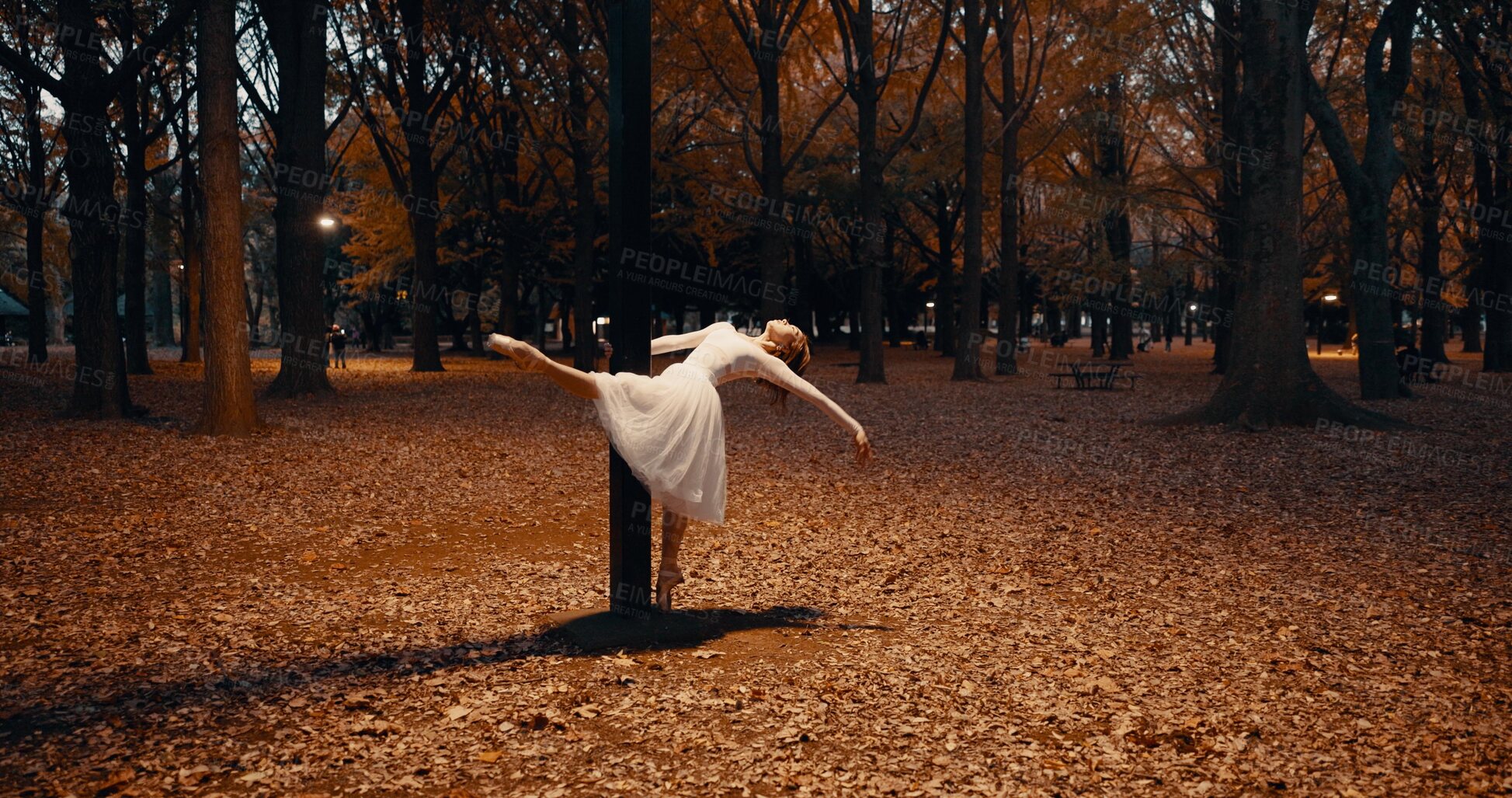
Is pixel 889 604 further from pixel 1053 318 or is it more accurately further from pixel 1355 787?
pixel 1053 318

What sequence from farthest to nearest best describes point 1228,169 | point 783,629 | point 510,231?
point 510,231
point 1228,169
point 783,629

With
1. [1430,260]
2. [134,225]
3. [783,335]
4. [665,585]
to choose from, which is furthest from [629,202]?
[1430,260]

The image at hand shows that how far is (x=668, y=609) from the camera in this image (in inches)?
235

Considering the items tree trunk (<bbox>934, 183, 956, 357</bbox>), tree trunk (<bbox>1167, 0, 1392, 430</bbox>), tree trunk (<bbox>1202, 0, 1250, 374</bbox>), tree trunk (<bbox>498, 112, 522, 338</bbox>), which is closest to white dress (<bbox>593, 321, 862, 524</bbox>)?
tree trunk (<bbox>1167, 0, 1392, 430</bbox>)

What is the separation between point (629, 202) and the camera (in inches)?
216

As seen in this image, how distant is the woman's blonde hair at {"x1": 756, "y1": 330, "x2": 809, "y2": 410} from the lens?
5.89 meters

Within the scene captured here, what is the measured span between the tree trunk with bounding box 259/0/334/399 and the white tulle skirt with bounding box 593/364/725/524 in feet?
50.9

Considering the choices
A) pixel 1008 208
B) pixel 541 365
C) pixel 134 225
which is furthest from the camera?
pixel 1008 208

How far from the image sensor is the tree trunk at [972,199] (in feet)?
80.0

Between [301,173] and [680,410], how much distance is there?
625 inches

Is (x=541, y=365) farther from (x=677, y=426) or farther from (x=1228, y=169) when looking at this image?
(x=1228, y=169)

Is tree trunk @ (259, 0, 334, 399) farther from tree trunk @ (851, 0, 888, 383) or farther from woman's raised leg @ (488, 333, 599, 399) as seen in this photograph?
woman's raised leg @ (488, 333, 599, 399)

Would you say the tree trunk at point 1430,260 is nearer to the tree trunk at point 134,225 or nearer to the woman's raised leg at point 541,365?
the woman's raised leg at point 541,365

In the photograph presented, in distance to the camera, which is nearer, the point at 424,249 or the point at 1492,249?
the point at 1492,249
